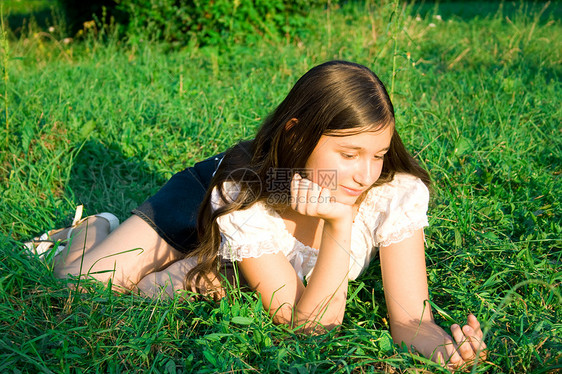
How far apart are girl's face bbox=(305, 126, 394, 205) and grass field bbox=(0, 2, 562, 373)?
1.44ft

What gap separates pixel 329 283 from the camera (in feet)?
5.78

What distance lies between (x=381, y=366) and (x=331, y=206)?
1.84 feet

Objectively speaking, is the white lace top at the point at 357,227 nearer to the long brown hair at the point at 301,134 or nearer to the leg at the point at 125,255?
the long brown hair at the point at 301,134

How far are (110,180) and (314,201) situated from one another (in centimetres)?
191

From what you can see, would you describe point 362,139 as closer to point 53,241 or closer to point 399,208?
point 399,208

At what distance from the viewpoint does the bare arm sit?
5.21 ft

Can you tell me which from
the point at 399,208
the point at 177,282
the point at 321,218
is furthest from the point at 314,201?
the point at 177,282

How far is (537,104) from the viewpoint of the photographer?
354cm

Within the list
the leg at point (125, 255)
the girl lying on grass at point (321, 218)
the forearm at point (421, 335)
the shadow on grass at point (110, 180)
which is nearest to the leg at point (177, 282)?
the girl lying on grass at point (321, 218)

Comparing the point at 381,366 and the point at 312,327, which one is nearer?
the point at 381,366

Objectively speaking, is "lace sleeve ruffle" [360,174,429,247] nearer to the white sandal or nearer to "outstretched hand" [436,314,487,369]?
"outstretched hand" [436,314,487,369]

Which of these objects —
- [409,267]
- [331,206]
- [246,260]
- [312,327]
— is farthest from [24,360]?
[409,267]

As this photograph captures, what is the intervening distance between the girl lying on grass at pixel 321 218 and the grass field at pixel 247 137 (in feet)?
0.34

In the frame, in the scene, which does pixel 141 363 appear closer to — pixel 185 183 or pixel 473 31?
pixel 185 183
